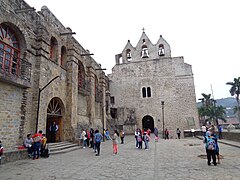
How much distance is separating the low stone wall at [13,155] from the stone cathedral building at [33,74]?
0.95 metres

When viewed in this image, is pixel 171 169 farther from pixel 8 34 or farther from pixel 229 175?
pixel 8 34

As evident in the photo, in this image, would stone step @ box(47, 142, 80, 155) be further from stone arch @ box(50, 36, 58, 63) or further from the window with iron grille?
stone arch @ box(50, 36, 58, 63)

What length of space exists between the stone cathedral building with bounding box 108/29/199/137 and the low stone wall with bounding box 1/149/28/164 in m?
18.2

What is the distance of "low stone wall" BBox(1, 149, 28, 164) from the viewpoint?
24.3ft

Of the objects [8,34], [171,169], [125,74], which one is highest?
[125,74]

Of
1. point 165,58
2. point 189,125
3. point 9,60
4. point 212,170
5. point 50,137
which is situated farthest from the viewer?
point 165,58

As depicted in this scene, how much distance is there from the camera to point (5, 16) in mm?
8930

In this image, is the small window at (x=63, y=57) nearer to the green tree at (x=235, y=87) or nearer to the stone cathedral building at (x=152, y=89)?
the stone cathedral building at (x=152, y=89)

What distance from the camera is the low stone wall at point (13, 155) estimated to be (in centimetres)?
740

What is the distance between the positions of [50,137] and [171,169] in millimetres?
9763

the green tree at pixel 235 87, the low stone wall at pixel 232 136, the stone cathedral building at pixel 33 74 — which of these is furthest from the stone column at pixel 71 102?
the green tree at pixel 235 87

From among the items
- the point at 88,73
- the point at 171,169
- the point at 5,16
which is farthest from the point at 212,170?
the point at 88,73

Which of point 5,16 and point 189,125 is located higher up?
point 5,16

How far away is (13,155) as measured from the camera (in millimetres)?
7801
